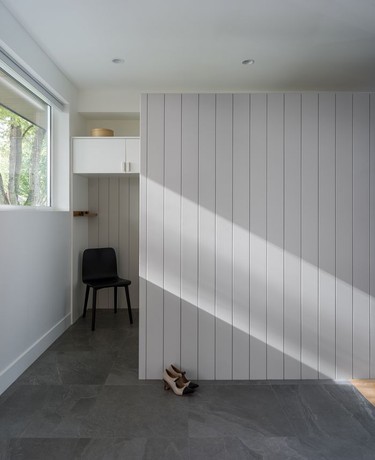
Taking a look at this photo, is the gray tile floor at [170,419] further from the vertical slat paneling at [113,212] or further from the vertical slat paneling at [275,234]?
the vertical slat paneling at [113,212]

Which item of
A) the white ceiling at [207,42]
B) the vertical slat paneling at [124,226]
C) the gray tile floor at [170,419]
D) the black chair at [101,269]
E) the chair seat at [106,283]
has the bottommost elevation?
the gray tile floor at [170,419]

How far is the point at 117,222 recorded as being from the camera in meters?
4.44

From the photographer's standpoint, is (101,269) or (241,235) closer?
(241,235)

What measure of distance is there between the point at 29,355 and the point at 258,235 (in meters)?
2.03

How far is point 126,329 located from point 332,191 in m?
2.44

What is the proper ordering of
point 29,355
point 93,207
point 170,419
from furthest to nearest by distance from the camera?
point 93,207, point 29,355, point 170,419

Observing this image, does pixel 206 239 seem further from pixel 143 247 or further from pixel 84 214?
pixel 84 214

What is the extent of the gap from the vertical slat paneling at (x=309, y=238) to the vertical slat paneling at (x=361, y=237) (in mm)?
283

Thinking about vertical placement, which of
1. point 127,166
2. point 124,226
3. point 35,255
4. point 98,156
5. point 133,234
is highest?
point 98,156

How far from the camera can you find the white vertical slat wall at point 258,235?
8.31 feet

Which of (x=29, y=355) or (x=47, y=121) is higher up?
(x=47, y=121)

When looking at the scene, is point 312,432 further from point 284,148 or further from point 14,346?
point 14,346

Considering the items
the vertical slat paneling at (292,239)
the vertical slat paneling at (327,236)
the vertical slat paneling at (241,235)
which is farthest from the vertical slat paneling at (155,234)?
the vertical slat paneling at (327,236)

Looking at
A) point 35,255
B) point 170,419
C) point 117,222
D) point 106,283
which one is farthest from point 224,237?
point 117,222
